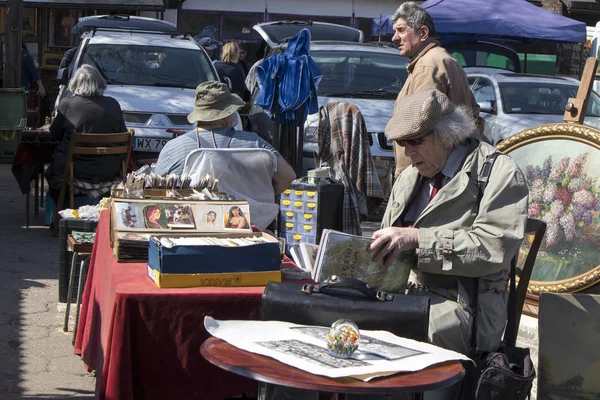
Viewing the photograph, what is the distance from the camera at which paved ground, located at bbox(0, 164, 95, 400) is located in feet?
16.4

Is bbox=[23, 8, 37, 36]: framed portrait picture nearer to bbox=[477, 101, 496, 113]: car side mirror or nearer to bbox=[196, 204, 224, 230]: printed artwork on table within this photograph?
bbox=[477, 101, 496, 113]: car side mirror

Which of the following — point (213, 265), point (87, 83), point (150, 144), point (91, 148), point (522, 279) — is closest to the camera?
point (213, 265)

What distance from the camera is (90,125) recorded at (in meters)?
8.72

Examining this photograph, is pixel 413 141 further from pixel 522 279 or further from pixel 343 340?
pixel 343 340

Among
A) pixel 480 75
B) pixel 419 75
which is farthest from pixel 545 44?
pixel 419 75

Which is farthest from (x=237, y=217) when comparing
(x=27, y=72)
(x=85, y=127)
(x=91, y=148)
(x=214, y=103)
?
(x=27, y=72)

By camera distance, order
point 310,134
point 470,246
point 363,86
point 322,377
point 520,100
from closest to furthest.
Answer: point 322,377, point 470,246, point 310,134, point 363,86, point 520,100

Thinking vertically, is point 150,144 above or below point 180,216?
below

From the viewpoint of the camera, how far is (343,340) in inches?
105

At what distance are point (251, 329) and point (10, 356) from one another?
296 cm

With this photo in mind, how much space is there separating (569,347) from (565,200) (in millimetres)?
1017

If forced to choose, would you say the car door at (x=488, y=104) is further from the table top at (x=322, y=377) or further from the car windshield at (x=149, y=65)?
the table top at (x=322, y=377)

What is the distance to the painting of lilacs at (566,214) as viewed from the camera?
4910 millimetres

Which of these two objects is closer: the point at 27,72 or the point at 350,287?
the point at 350,287
